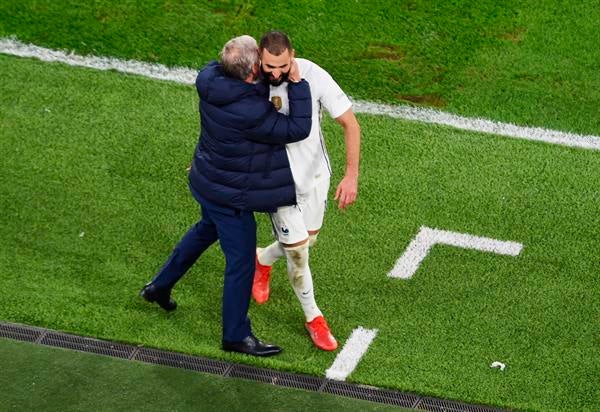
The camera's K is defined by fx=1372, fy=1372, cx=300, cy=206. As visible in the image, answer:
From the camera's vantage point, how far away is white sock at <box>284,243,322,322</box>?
7.58m

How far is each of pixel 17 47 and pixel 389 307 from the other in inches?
169

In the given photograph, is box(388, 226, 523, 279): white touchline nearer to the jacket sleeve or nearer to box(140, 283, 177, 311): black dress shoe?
box(140, 283, 177, 311): black dress shoe

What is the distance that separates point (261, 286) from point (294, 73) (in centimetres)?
174

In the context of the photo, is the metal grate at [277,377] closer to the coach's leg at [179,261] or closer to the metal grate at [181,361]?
the metal grate at [181,361]

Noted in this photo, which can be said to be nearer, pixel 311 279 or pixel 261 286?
pixel 311 279

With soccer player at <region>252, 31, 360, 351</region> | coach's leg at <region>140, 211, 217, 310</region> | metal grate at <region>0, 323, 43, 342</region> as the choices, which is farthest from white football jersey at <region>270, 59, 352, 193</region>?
metal grate at <region>0, 323, 43, 342</region>

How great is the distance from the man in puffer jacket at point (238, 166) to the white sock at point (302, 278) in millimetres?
235

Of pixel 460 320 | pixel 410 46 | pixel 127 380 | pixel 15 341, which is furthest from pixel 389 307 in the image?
pixel 410 46

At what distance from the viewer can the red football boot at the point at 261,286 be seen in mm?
8258

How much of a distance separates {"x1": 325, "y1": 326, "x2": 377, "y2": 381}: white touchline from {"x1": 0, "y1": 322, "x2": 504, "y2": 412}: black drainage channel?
71 mm

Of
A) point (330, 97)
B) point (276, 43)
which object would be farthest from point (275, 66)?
point (330, 97)

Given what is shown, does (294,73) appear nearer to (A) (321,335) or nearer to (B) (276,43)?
(B) (276,43)

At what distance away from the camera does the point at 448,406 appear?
750 centimetres

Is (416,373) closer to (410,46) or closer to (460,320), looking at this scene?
(460,320)
